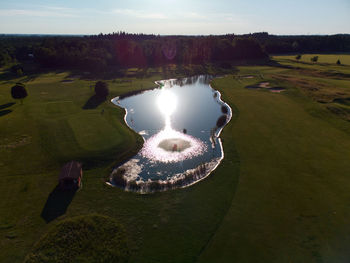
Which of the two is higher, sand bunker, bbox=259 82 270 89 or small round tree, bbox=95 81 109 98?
sand bunker, bbox=259 82 270 89

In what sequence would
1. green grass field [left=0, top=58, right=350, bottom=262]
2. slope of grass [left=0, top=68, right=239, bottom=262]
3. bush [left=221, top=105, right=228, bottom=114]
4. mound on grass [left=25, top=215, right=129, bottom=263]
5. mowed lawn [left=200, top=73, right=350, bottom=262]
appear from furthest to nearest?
bush [left=221, top=105, right=228, bottom=114] < slope of grass [left=0, top=68, right=239, bottom=262] < green grass field [left=0, top=58, right=350, bottom=262] < mowed lawn [left=200, top=73, right=350, bottom=262] < mound on grass [left=25, top=215, right=129, bottom=263]

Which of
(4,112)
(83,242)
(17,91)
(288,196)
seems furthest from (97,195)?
(17,91)

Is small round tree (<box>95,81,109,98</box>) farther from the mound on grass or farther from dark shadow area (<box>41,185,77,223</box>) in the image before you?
the mound on grass

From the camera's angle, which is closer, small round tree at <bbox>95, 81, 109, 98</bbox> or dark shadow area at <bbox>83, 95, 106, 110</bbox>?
dark shadow area at <bbox>83, 95, 106, 110</bbox>

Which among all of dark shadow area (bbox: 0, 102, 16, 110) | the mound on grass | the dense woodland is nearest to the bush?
the mound on grass

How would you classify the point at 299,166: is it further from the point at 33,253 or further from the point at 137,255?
the point at 33,253

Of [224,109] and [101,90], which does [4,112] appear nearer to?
[101,90]

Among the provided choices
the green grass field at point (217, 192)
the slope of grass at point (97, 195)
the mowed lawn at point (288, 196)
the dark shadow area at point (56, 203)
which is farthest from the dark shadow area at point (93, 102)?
the mowed lawn at point (288, 196)

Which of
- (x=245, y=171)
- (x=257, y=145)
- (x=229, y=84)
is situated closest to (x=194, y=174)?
(x=245, y=171)
